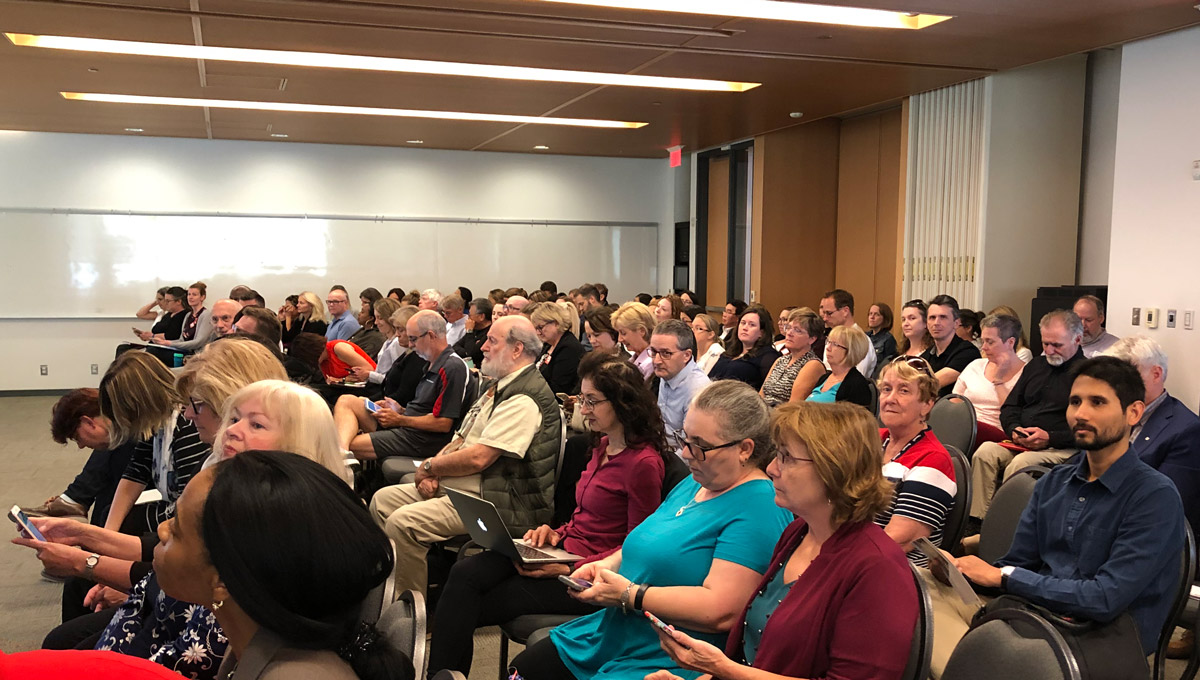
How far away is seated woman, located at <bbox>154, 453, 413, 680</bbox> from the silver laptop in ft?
4.58

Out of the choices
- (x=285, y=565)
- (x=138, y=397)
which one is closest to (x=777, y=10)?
(x=138, y=397)

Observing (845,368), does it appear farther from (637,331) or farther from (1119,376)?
(1119,376)

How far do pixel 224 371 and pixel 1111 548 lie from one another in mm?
2718

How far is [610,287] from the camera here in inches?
565

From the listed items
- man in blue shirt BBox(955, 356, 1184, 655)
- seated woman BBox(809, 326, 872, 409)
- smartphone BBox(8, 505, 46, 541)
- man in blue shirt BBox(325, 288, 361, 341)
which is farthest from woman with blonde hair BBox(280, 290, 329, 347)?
man in blue shirt BBox(955, 356, 1184, 655)


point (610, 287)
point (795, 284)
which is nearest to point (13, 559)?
point (795, 284)

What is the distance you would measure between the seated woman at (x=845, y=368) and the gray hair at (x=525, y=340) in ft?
5.49

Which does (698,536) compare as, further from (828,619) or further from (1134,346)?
(1134,346)

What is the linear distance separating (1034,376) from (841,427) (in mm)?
3934

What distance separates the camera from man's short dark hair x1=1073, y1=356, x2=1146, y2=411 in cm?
269

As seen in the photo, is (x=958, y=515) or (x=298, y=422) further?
(x=958, y=515)

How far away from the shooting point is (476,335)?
28.8ft

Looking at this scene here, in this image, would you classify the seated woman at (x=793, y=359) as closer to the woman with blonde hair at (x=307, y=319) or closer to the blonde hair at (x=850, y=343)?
the blonde hair at (x=850, y=343)

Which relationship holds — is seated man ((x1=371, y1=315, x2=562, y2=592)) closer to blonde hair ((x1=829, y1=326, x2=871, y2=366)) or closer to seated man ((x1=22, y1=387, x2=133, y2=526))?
seated man ((x1=22, y1=387, x2=133, y2=526))
